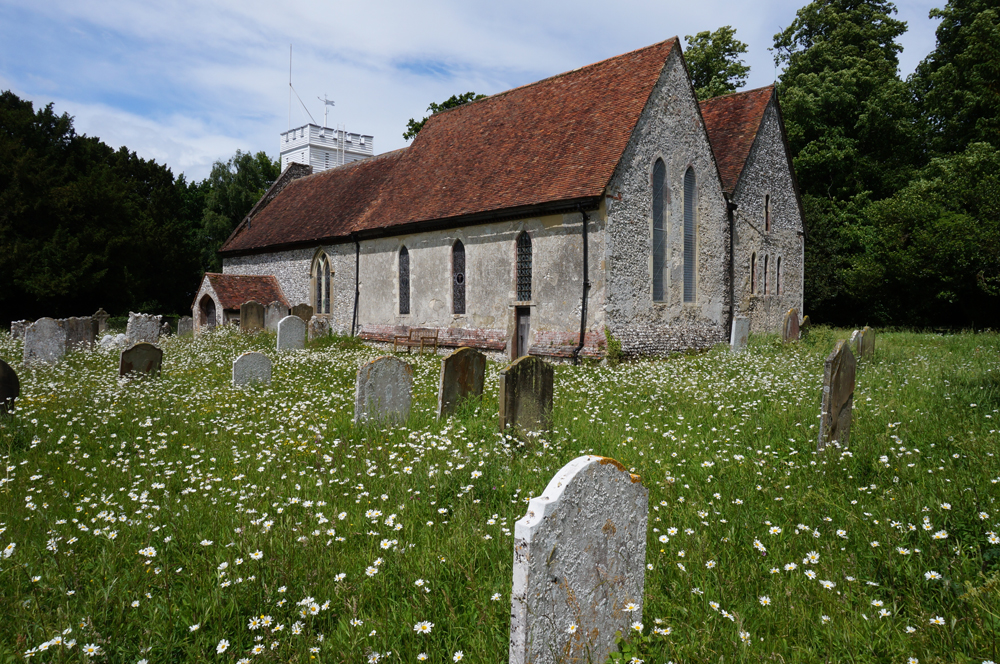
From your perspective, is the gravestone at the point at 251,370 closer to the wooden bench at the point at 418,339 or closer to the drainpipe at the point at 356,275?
the wooden bench at the point at 418,339

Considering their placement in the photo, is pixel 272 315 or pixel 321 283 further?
pixel 321 283

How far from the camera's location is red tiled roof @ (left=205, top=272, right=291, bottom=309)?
22766 mm

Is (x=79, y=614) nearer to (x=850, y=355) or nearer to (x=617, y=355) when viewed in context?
(x=850, y=355)

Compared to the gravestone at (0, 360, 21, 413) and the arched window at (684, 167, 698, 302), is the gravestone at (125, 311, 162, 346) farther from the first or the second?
the arched window at (684, 167, 698, 302)

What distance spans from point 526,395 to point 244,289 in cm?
2019

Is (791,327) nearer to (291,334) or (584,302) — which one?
(584,302)

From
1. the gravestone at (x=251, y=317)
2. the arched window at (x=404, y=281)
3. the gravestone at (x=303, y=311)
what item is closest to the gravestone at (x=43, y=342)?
the gravestone at (x=251, y=317)

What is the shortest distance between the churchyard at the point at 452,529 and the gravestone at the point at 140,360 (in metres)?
2.04

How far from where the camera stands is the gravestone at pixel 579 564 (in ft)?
8.01

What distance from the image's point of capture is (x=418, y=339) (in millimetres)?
17953

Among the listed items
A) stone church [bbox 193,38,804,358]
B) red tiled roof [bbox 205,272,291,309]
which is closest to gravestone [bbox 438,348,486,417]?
stone church [bbox 193,38,804,358]

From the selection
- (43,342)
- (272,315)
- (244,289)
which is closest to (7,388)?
(43,342)

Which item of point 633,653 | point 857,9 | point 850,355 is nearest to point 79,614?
point 633,653

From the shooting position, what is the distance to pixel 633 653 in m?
2.74
